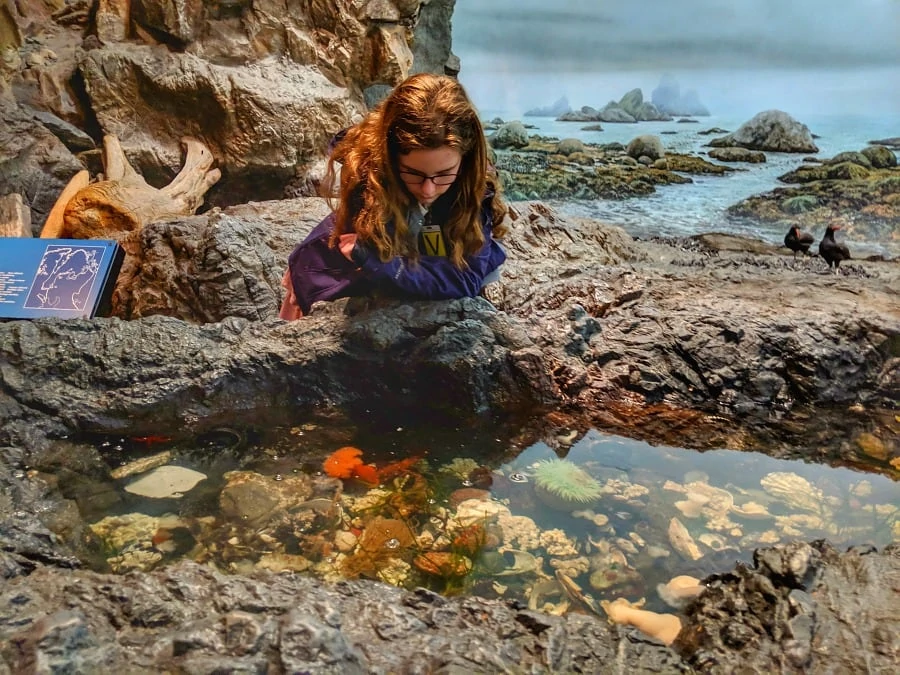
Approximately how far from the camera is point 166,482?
2047mm

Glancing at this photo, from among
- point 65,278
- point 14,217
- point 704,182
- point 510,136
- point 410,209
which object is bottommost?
point 65,278

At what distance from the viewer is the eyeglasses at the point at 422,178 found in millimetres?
2227

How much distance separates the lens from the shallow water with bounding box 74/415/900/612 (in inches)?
68.3

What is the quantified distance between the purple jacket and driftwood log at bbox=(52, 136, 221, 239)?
2.01 meters

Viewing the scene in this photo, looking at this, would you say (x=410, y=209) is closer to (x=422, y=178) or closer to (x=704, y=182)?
(x=422, y=178)

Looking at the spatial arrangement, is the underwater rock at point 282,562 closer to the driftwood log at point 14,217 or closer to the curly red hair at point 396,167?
the curly red hair at point 396,167

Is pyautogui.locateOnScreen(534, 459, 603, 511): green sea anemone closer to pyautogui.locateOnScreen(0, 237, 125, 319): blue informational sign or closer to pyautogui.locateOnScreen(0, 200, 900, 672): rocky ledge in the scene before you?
pyautogui.locateOnScreen(0, 200, 900, 672): rocky ledge

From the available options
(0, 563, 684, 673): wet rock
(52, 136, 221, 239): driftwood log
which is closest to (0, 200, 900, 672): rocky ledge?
(0, 563, 684, 673): wet rock

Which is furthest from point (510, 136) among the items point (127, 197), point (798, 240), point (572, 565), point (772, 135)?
point (572, 565)

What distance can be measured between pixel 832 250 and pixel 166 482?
511 centimetres

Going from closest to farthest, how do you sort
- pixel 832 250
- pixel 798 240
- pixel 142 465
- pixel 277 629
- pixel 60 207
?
pixel 277 629 → pixel 142 465 → pixel 60 207 → pixel 832 250 → pixel 798 240

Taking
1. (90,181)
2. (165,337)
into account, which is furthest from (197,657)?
(90,181)

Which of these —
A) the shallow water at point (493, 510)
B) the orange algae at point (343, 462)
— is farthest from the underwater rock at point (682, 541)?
the orange algae at point (343, 462)

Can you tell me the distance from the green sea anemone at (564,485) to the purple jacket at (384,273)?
809 millimetres
